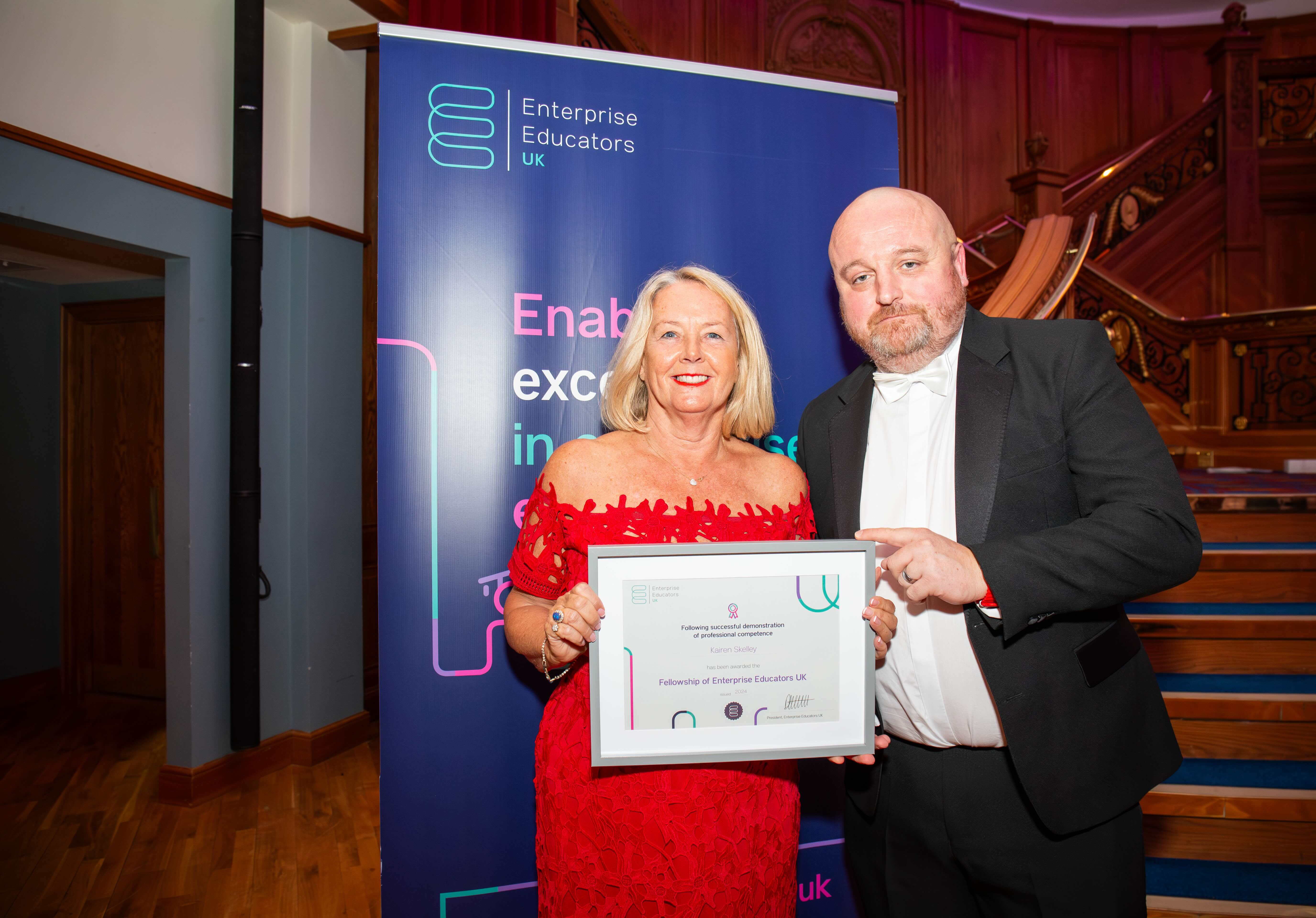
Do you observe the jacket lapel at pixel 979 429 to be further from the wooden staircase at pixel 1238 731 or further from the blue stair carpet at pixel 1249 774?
the blue stair carpet at pixel 1249 774

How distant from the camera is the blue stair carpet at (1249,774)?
2734 millimetres

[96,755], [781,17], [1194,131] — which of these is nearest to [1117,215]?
[1194,131]

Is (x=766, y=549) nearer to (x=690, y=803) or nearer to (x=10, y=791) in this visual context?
(x=690, y=803)

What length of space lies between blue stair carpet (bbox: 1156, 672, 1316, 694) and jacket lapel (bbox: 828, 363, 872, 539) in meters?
2.16

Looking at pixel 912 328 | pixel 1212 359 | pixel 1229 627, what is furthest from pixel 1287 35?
pixel 912 328

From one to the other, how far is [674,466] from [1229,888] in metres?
2.61

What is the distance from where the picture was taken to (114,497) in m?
5.42

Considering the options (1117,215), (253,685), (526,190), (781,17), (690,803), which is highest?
(781,17)

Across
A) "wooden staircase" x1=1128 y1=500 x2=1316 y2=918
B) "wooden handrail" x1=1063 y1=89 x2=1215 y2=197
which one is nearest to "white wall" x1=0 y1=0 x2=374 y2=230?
"wooden staircase" x1=1128 y1=500 x2=1316 y2=918

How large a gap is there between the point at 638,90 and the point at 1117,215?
26.3 feet

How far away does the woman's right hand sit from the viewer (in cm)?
137

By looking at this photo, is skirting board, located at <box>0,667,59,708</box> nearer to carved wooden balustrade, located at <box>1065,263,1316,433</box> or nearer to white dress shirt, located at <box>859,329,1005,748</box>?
white dress shirt, located at <box>859,329,1005,748</box>

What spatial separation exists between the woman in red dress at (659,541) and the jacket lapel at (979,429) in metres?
0.43

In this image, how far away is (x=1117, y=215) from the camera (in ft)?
26.6
